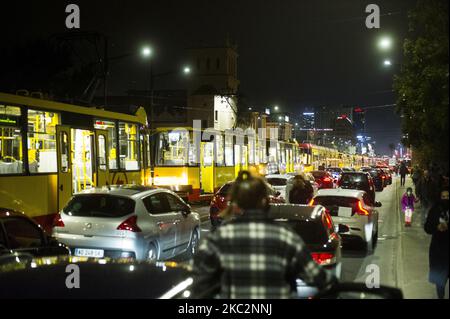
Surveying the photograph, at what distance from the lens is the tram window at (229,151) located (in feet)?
99.8

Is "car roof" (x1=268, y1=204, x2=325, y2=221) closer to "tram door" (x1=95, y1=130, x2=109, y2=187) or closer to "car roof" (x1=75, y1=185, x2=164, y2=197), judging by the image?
"car roof" (x1=75, y1=185, x2=164, y2=197)

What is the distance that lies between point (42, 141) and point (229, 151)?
17264 millimetres

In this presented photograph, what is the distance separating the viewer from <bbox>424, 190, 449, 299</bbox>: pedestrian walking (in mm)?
7336

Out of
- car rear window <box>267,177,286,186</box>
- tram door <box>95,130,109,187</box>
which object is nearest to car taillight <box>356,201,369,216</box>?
tram door <box>95,130,109,187</box>

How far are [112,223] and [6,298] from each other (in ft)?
21.1

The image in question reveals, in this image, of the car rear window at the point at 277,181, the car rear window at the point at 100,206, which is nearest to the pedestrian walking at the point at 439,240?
the car rear window at the point at 100,206

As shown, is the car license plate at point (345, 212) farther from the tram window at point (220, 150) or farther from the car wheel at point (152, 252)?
the tram window at point (220, 150)

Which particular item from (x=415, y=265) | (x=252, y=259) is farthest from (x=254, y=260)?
(x=415, y=265)

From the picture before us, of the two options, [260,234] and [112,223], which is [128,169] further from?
[260,234]

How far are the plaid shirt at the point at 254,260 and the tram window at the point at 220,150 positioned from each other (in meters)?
24.9

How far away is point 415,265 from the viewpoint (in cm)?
1118

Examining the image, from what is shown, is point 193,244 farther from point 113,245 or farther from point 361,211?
point 361,211

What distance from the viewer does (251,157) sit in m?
35.3
